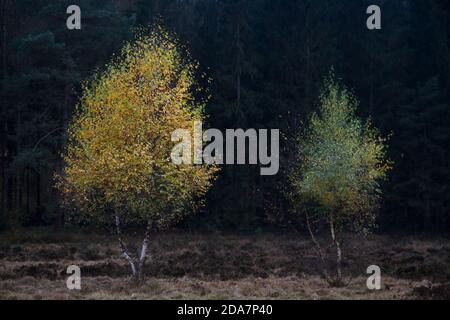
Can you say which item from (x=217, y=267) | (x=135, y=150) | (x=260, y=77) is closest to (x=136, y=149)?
(x=135, y=150)

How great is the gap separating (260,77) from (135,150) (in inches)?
1131

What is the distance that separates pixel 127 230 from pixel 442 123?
81.5ft

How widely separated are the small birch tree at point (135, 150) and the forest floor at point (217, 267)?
2.55 meters

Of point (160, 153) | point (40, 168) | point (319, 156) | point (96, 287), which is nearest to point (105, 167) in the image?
point (160, 153)

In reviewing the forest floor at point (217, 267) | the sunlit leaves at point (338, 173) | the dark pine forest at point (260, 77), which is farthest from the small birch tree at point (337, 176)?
the dark pine forest at point (260, 77)

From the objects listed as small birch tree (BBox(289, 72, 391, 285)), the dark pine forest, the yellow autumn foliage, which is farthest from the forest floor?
the dark pine forest

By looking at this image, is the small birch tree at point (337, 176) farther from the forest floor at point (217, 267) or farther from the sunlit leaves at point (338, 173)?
the forest floor at point (217, 267)

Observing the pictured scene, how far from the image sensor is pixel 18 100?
128 ft

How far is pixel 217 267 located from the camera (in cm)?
2516

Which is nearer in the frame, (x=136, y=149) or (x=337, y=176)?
(x=136, y=149)

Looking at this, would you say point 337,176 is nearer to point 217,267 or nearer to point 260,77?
point 217,267

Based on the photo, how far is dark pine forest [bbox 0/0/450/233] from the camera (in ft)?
128

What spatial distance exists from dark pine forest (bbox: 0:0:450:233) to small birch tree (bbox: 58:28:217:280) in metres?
17.9

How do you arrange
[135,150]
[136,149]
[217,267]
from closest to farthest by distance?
[135,150]
[136,149]
[217,267]
